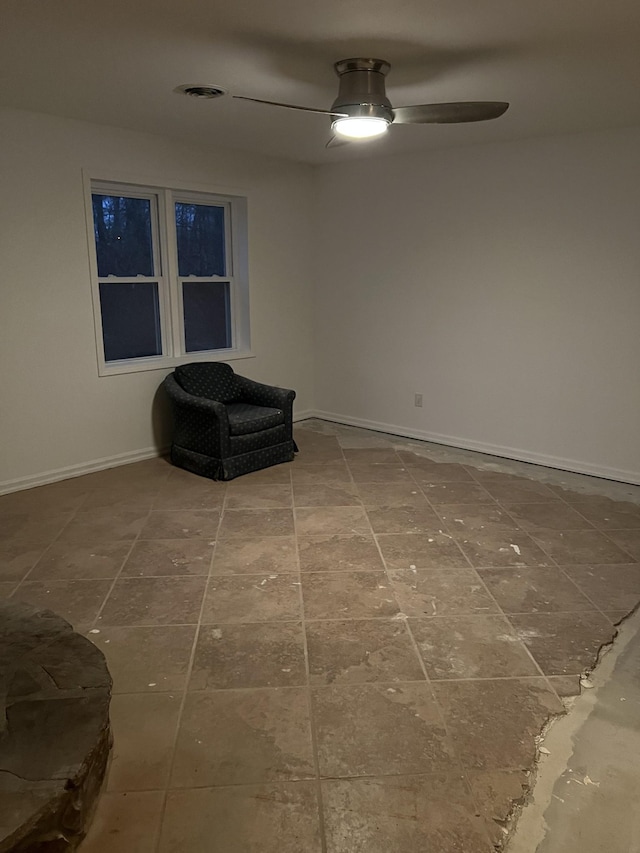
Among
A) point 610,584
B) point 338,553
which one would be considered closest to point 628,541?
point 610,584

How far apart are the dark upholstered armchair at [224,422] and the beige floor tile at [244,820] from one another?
276 cm

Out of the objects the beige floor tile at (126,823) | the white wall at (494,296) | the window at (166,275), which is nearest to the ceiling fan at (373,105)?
the white wall at (494,296)

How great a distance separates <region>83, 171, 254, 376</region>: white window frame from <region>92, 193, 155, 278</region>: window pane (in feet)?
0.19

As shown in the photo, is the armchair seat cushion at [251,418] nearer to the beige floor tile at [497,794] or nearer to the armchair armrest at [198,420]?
the armchair armrest at [198,420]

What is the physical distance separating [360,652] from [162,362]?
10.4 ft

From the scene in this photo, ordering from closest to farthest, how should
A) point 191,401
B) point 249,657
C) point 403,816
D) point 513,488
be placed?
point 403,816 < point 249,657 < point 513,488 < point 191,401

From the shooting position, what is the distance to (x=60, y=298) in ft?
14.2

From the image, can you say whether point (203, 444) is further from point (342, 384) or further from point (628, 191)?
point (628, 191)

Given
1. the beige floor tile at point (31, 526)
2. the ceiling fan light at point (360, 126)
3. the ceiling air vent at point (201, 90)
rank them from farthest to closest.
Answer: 1. the beige floor tile at point (31, 526)
2. the ceiling air vent at point (201, 90)
3. the ceiling fan light at point (360, 126)

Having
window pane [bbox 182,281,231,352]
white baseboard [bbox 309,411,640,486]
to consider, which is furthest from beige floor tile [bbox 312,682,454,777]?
window pane [bbox 182,281,231,352]

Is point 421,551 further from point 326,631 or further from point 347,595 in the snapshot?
point 326,631

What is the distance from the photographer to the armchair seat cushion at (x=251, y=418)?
4.54 metres

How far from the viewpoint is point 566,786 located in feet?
6.28

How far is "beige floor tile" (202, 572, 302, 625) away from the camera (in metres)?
2.82
